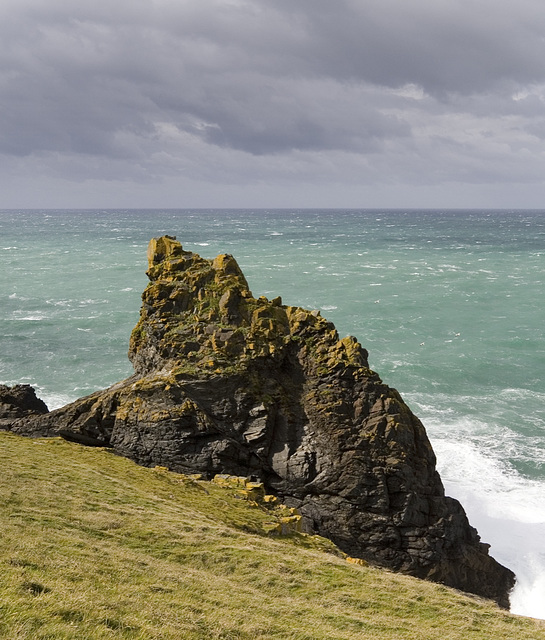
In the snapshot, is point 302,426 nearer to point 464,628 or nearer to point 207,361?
point 207,361

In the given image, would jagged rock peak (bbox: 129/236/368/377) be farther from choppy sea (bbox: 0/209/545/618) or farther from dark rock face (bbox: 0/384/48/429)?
choppy sea (bbox: 0/209/545/618)

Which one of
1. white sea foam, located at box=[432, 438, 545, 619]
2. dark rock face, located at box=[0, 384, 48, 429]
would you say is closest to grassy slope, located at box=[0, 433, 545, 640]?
dark rock face, located at box=[0, 384, 48, 429]

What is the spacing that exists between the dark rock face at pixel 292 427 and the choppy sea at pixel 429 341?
8.29m

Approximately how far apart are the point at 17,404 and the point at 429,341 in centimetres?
5546

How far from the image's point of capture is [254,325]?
122 feet

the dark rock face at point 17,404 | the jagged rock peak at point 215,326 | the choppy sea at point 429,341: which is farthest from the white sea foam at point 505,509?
the dark rock face at point 17,404

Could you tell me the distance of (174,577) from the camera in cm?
2055

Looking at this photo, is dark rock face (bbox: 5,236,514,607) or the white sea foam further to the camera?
the white sea foam

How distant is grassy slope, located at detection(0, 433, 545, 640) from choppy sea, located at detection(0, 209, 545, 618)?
16.7m

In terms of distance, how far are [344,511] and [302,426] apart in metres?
5.60

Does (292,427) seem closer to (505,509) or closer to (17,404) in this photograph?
(505,509)

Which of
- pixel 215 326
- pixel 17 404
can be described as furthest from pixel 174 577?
pixel 17 404

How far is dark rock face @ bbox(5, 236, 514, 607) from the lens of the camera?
32188mm

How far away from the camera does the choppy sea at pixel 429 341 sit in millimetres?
44156
